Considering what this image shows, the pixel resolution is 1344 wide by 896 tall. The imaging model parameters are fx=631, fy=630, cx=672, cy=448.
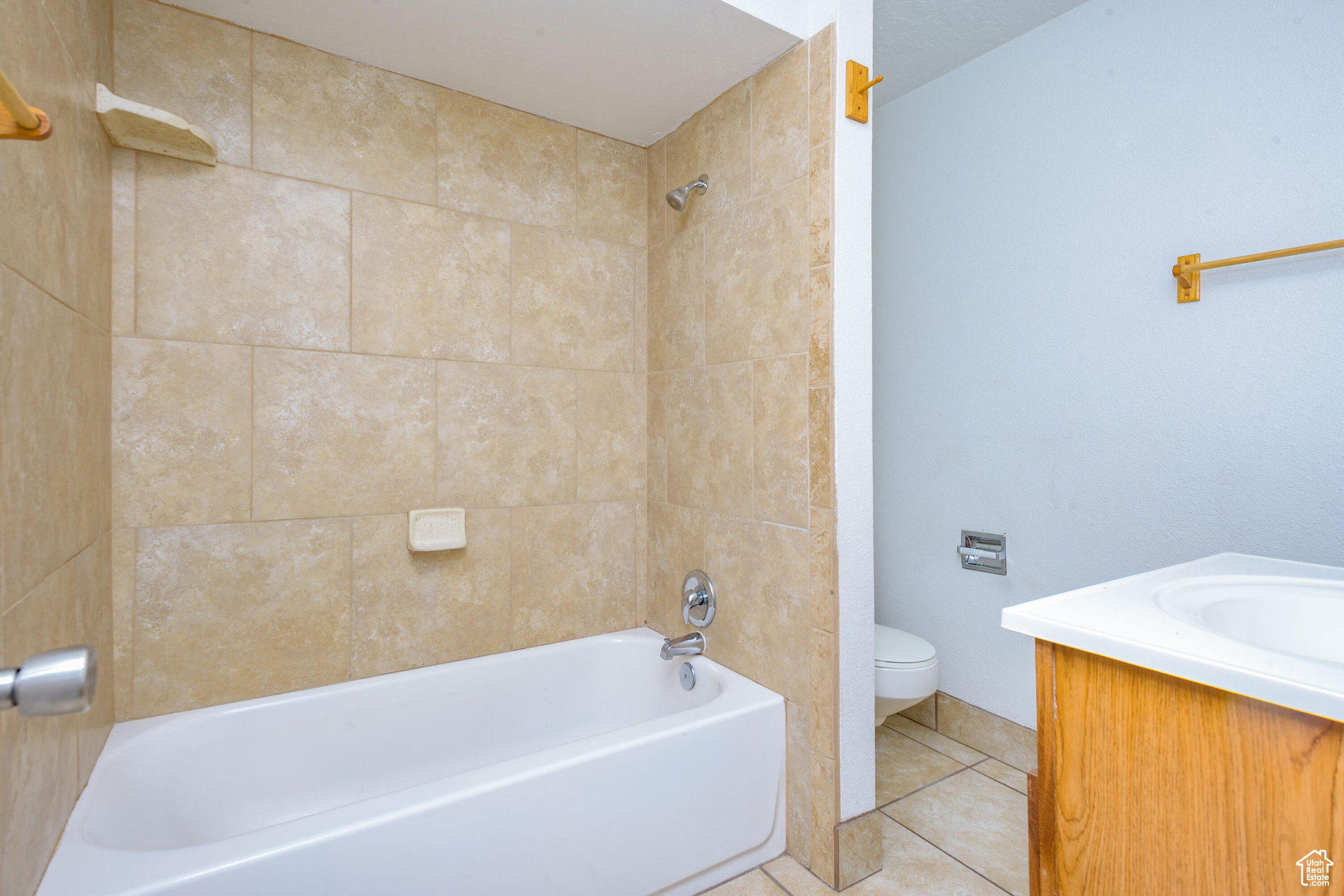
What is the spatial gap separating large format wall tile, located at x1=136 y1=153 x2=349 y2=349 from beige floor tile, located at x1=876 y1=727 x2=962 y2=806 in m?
2.15

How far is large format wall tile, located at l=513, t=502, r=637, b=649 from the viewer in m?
2.05

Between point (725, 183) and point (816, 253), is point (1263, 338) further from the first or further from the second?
point (725, 183)

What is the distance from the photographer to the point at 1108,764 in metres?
0.80

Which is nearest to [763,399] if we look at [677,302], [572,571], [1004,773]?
[677,302]

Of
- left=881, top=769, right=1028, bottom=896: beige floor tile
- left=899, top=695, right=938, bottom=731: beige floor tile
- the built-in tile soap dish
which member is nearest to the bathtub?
the built-in tile soap dish

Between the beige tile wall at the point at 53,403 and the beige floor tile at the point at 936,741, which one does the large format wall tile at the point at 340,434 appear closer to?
the beige tile wall at the point at 53,403

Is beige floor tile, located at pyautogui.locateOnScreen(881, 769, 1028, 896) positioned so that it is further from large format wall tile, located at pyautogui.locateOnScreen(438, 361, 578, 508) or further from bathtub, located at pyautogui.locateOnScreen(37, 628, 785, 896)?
large format wall tile, located at pyautogui.locateOnScreen(438, 361, 578, 508)

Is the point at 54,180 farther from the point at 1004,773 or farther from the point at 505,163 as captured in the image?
the point at 1004,773

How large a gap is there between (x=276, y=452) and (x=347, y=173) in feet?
2.62

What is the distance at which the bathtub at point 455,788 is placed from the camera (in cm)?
108

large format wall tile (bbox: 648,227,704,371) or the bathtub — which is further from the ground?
large format wall tile (bbox: 648,227,704,371)

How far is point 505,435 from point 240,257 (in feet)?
2.73

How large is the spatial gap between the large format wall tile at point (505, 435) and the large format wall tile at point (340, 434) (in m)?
0.06

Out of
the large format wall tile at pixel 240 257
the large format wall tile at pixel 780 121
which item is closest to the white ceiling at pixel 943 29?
the large format wall tile at pixel 780 121
